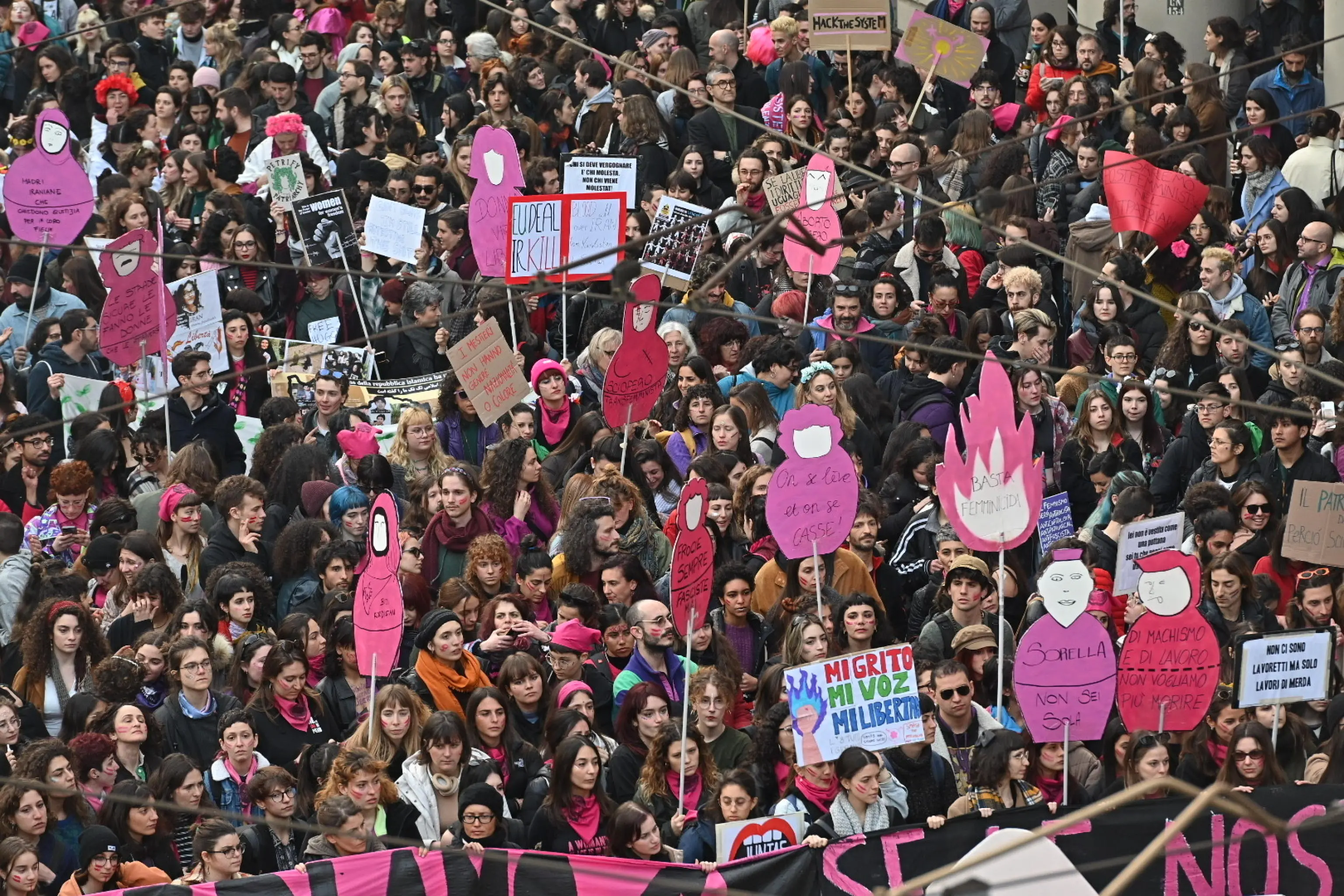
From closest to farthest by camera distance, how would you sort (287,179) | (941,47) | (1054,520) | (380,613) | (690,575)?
(380,613), (690,575), (1054,520), (287,179), (941,47)

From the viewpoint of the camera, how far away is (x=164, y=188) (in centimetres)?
1697

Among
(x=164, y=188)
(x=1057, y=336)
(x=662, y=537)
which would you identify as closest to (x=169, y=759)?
(x=662, y=537)

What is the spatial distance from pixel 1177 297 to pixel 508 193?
3787mm

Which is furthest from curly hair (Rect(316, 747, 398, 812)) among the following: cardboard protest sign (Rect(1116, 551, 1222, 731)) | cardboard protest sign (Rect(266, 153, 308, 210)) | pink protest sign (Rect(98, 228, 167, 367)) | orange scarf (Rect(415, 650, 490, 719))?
cardboard protest sign (Rect(266, 153, 308, 210))

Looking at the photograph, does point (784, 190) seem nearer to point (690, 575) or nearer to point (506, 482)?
point (506, 482)

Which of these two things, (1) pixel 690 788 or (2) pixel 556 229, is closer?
(1) pixel 690 788

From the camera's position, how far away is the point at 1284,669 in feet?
33.0

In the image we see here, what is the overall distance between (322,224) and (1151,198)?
4.92m

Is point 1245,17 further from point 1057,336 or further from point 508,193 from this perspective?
point 508,193

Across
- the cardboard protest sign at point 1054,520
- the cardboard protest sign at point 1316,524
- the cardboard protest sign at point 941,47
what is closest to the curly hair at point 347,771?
the cardboard protest sign at point 1054,520

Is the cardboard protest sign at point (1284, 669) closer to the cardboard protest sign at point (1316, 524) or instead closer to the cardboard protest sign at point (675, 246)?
the cardboard protest sign at point (1316, 524)

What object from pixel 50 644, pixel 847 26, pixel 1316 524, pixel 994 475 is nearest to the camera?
pixel 50 644

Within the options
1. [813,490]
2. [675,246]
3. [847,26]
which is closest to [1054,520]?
[813,490]

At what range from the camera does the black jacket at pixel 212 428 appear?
13.3m
